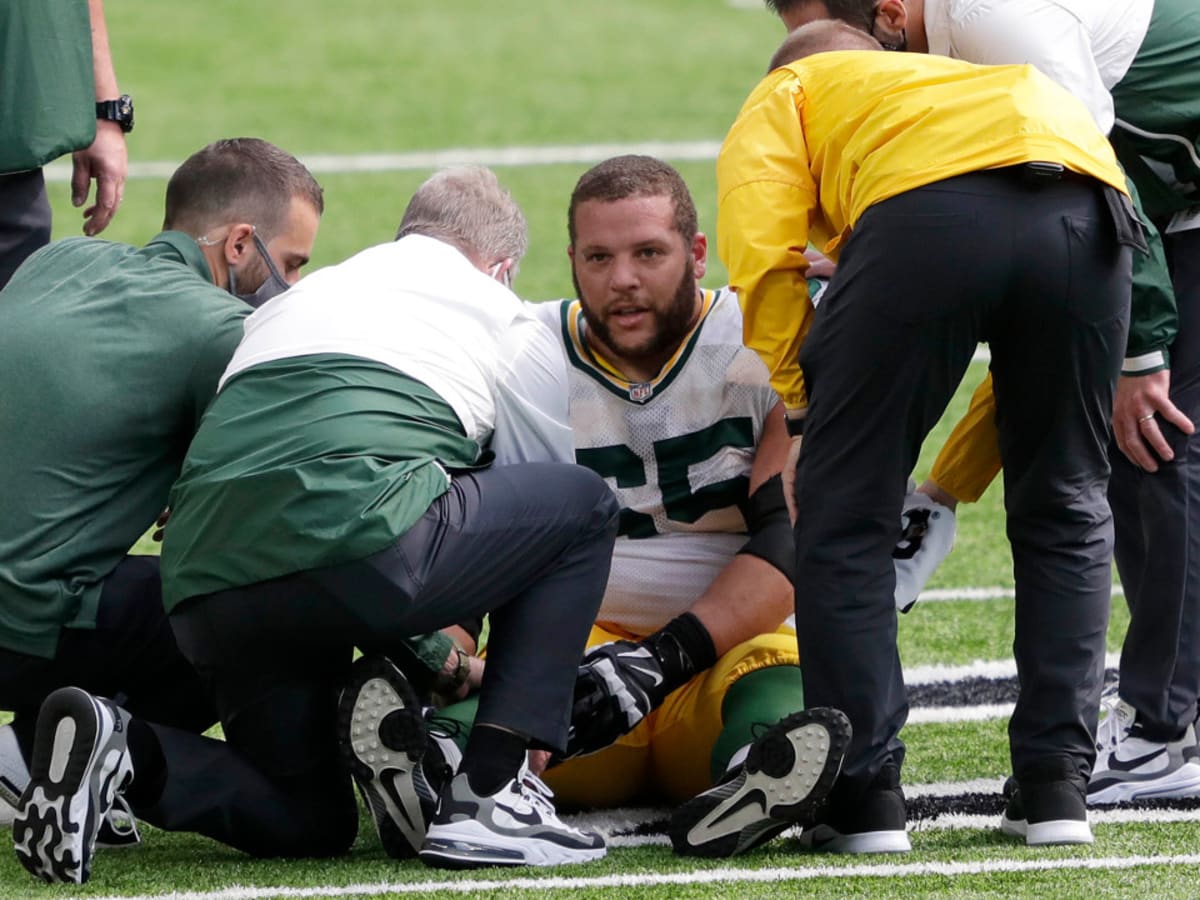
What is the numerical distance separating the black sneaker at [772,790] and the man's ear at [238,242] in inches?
52.4

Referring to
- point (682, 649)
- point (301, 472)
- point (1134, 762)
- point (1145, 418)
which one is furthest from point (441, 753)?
point (1145, 418)

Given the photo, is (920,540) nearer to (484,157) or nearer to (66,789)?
(66,789)

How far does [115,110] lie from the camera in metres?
4.24

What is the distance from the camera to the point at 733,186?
10.1ft

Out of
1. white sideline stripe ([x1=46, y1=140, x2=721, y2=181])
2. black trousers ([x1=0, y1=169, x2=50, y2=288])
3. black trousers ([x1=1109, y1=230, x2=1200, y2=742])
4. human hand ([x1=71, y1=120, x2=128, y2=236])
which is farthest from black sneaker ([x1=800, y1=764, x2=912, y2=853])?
white sideline stripe ([x1=46, y1=140, x2=721, y2=181])

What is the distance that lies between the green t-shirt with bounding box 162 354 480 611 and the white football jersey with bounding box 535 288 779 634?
69 cm

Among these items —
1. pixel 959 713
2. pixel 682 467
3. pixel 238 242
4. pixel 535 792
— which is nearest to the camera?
pixel 535 792

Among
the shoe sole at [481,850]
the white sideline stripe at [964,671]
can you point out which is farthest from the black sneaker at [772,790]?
the white sideline stripe at [964,671]

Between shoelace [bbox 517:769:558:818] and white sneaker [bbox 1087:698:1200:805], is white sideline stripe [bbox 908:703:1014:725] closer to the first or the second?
white sneaker [bbox 1087:698:1200:805]

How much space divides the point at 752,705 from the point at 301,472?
38.5 inches

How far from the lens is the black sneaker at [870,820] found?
121 inches

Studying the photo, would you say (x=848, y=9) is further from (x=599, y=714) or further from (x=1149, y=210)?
(x=599, y=714)

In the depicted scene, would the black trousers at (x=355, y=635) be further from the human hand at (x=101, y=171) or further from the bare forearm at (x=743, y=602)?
the human hand at (x=101, y=171)

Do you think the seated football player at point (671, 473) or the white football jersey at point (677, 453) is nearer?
the seated football player at point (671, 473)
